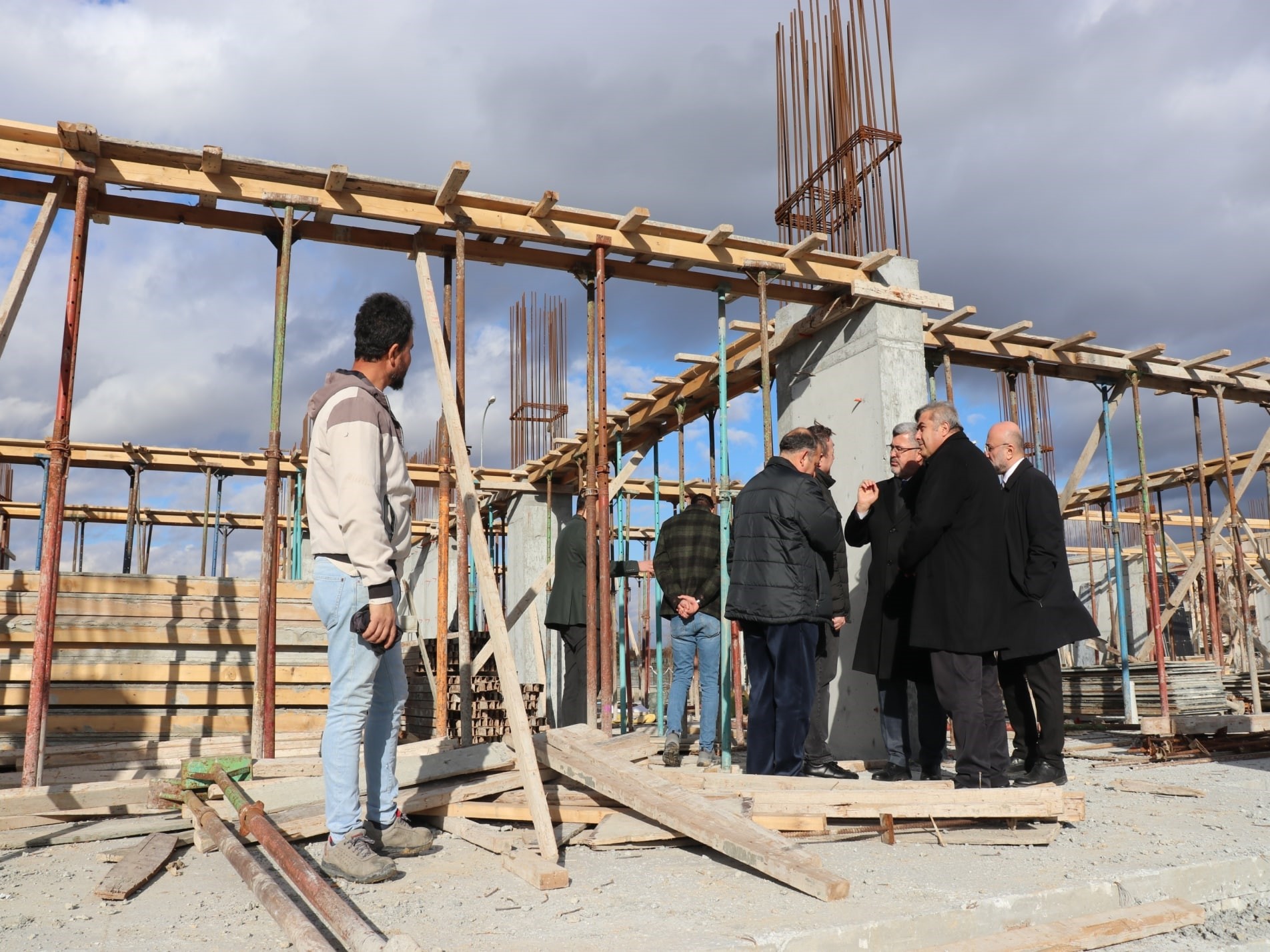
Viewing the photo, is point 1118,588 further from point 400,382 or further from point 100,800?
point 100,800

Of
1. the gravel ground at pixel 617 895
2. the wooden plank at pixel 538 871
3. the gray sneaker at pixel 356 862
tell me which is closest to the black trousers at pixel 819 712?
the gravel ground at pixel 617 895

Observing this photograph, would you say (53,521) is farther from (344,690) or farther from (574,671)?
(574,671)

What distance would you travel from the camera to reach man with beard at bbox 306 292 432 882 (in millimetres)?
3500

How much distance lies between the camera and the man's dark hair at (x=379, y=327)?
3879 millimetres

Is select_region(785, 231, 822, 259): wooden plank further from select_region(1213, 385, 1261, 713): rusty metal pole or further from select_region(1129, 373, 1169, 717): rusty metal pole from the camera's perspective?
select_region(1213, 385, 1261, 713): rusty metal pole

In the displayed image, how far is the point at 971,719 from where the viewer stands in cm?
472

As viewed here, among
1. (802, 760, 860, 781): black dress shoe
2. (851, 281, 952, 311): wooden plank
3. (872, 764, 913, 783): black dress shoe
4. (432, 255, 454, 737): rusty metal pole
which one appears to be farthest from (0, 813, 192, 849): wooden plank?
(851, 281, 952, 311): wooden plank

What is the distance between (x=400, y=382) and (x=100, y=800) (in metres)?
2.55

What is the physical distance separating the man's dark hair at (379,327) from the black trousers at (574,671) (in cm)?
598

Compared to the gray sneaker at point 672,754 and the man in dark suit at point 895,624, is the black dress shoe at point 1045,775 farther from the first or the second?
the gray sneaker at point 672,754

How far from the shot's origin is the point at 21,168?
550cm

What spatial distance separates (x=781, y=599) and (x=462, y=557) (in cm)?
212

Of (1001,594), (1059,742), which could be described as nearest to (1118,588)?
(1059,742)

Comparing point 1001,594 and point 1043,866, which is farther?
point 1001,594
